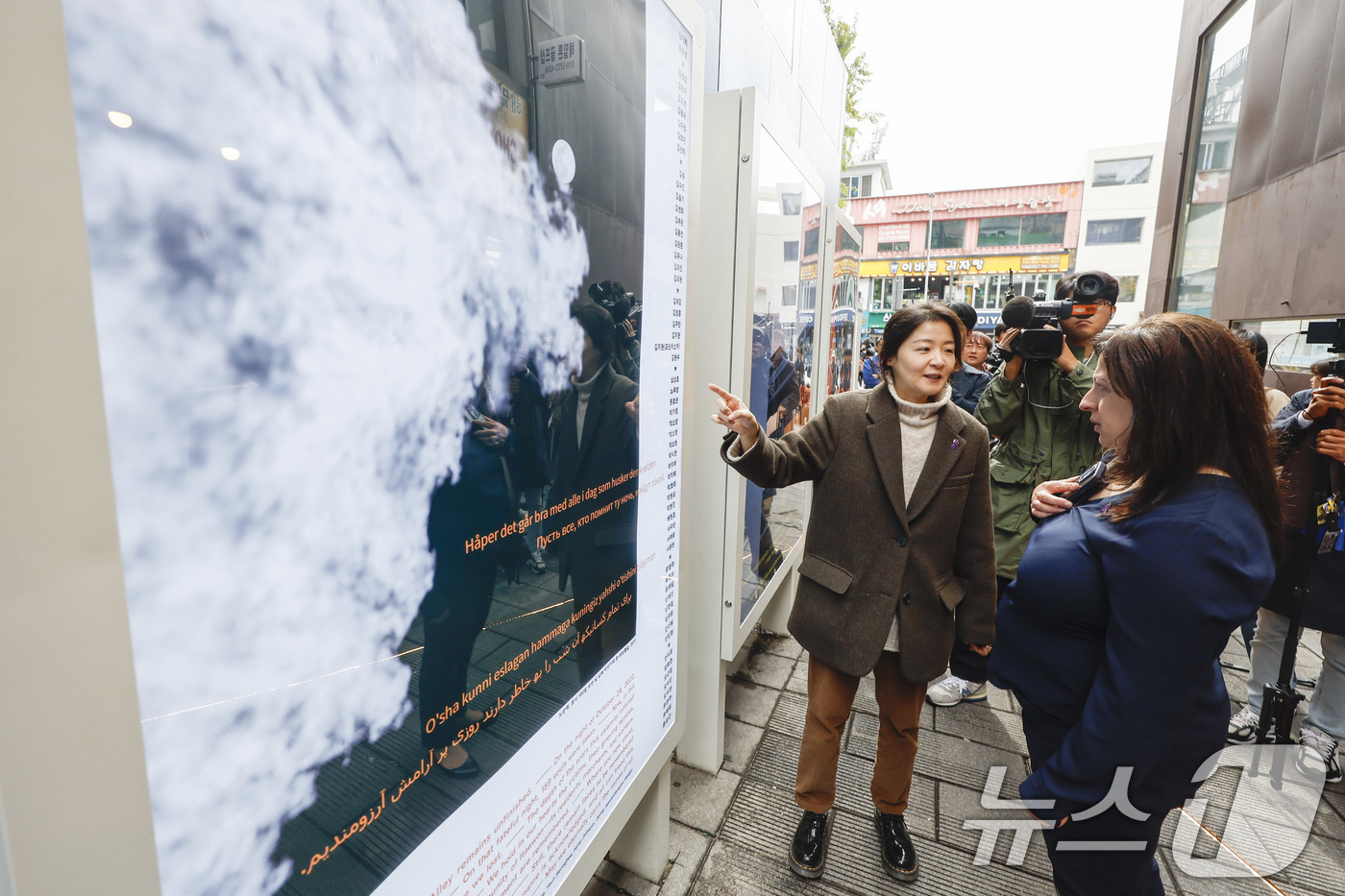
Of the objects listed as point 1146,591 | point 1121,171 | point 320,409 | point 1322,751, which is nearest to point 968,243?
point 1121,171

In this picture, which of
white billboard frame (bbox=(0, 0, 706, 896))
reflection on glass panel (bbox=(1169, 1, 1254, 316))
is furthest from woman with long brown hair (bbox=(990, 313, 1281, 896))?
reflection on glass panel (bbox=(1169, 1, 1254, 316))

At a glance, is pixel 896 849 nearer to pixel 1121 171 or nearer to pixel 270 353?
pixel 270 353

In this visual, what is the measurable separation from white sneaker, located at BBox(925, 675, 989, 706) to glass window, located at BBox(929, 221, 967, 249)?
36205mm

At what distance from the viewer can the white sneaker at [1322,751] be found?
2.72 meters

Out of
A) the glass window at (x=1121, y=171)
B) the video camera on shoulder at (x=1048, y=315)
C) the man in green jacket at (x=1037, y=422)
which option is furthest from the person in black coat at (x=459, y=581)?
the glass window at (x=1121, y=171)

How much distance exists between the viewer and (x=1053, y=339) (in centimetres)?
267

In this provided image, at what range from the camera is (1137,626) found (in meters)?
1.30

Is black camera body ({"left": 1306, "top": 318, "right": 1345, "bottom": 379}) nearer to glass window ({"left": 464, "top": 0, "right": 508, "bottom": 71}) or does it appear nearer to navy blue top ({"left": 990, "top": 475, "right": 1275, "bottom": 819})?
navy blue top ({"left": 990, "top": 475, "right": 1275, "bottom": 819})

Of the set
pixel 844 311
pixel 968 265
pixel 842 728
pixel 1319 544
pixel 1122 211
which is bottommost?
pixel 842 728

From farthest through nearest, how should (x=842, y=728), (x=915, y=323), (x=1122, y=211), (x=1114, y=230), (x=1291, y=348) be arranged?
(x=1114, y=230) < (x=1122, y=211) < (x=1291, y=348) < (x=842, y=728) < (x=915, y=323)

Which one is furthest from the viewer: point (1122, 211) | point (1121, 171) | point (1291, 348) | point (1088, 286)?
point (1121, 171)

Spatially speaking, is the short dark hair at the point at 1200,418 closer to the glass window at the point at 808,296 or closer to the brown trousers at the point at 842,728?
the brown trousers at the point at 842,728

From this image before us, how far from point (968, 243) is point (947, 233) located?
1.27 metres

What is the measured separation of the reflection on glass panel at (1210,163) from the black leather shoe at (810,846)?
7.99 metres
